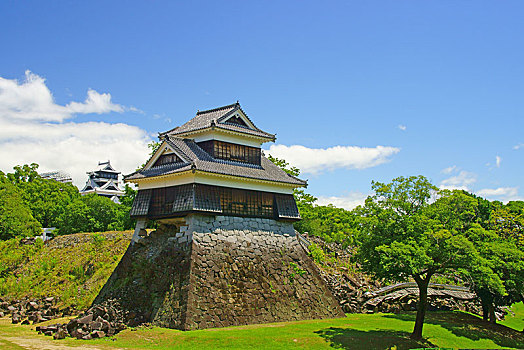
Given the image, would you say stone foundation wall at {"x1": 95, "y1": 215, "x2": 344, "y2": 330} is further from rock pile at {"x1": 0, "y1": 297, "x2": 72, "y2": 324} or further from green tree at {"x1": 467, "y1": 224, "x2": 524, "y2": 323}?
green tree at {"x1": 467, "y1": 224, "x2": 524, "y2": 323}

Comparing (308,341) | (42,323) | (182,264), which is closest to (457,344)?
(308,341)

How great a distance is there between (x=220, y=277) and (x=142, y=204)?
7.26 meters

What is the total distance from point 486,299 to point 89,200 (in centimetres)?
4190

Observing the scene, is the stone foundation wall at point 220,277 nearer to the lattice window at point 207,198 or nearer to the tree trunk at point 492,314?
the lattice window at point 207,198

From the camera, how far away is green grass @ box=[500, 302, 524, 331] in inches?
1235

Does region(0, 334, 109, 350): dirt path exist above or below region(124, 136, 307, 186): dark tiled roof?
below

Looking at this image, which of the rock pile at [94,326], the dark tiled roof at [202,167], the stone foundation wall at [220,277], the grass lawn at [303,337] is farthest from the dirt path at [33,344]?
the dark tiled roof at [202,167]

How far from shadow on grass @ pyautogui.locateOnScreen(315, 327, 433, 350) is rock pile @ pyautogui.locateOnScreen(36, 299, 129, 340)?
1018 centimetres

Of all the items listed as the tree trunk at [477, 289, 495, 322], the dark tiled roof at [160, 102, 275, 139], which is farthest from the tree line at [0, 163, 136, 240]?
the tree trunk at [477, 289, 495, 322]

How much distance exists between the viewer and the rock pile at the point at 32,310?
88.7 ft

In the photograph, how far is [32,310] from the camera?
29.4m

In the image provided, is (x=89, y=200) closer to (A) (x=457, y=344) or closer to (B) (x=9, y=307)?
(B) (x=9, y=307)

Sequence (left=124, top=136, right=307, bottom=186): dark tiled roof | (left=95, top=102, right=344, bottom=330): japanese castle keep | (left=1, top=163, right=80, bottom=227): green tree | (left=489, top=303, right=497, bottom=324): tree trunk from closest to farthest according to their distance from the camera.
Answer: (left=95, top=102, right=344, bottom=330): japanese castle keep, (left=124, top=136, right=307, bottom=186): dark tiled roof, (left=489, top=303, right=497, bottom=324): tree trunk, (left=1, top=163, right=80, bottom=227): green tree

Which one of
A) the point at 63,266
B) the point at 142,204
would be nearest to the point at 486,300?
the point at 142,204
